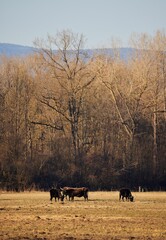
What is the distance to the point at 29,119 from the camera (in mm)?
83750

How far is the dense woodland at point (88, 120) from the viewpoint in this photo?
7269 centimetres

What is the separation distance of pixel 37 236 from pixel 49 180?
48.5m

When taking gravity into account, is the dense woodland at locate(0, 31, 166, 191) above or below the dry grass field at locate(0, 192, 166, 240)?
above

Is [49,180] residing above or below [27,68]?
below

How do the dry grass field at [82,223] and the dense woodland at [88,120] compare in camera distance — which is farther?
the dense woodland at [88,120]

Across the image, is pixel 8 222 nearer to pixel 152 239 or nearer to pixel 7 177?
pixel 152 239

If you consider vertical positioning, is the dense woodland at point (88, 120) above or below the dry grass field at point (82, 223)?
above

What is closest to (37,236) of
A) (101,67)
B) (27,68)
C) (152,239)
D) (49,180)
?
(152,239)

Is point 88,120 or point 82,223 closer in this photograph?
point 82,223

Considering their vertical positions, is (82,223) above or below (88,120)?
below

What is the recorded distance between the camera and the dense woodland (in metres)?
72.7

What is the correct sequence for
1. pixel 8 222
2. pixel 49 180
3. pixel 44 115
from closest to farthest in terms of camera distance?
pixel 8 222, pixel 49 180, pixel 44 115

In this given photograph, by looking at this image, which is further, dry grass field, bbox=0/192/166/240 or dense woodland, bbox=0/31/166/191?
dense woodland, bbox=0/31/166/191

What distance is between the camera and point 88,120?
83.8 m
